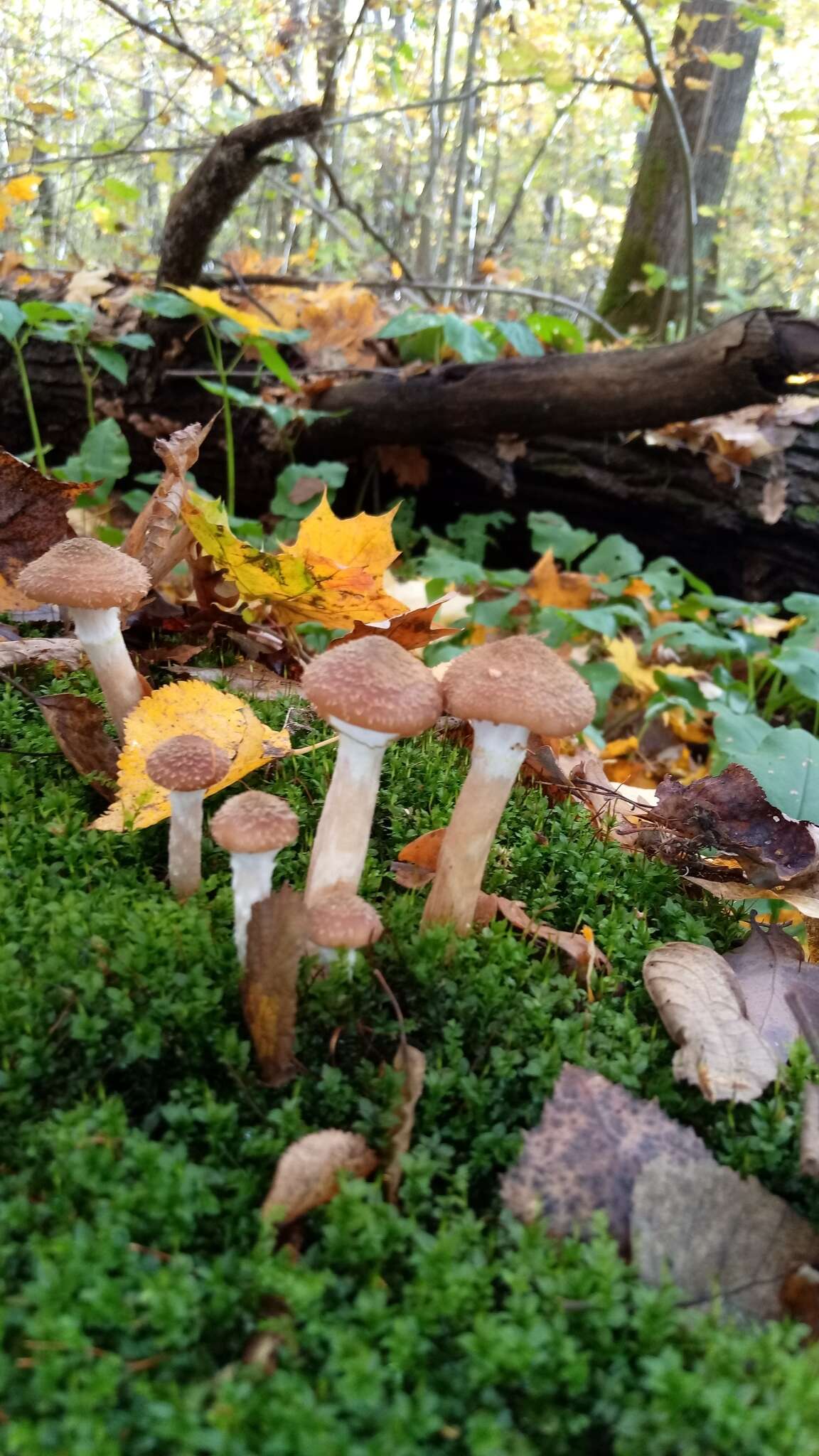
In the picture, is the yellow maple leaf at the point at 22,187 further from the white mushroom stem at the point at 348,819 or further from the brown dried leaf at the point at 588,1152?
the brown dried leaf at the point at 588,1152

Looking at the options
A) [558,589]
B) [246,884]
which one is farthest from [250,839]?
[558,589]

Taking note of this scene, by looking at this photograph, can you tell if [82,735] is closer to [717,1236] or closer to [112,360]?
[717,1236]

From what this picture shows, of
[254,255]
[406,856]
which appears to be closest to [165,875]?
[406,856]

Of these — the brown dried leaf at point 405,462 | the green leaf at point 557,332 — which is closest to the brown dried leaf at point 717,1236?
the brown dried leaf at point 405,462

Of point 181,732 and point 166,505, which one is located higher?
point 166,505

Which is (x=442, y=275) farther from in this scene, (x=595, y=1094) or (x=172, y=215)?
(x=595, y=1094)

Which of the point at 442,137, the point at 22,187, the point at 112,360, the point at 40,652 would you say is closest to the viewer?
the point at 40,652
